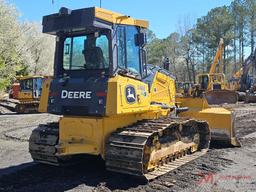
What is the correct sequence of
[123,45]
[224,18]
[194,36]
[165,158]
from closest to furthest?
[123,45], [165,158], [224,18], [194,36]

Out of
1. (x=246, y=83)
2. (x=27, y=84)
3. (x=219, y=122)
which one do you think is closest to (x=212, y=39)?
(x=246, y=83)

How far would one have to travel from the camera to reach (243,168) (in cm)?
854

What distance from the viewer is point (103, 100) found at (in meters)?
7.29

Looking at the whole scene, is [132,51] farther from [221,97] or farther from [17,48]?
[17,48]

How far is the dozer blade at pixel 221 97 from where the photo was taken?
2682 centimetres

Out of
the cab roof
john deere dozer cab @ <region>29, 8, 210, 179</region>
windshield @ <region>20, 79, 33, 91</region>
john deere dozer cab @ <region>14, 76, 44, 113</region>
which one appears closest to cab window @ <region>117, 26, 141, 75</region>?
john deere dozer cab @ <region>29, 8, 210, 179</region>

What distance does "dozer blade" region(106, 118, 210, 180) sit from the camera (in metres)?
7.05

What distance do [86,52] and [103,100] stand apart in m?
1.13

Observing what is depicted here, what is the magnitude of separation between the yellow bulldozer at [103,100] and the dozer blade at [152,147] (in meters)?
0.02

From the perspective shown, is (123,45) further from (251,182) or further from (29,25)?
(29,25)

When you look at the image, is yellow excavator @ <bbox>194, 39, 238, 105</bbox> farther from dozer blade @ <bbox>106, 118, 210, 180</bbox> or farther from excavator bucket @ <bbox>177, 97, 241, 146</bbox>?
dozer blade @ <bbox>106, 118, 210, 180</bbox>

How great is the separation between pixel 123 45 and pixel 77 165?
2824 mm

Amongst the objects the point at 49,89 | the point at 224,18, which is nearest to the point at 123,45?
the point at 49,89

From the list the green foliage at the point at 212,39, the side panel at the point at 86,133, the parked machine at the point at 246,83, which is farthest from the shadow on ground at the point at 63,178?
the green foliage at the point at 212,39
